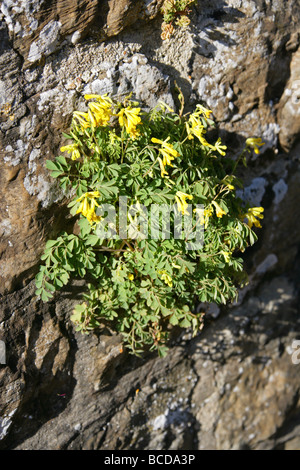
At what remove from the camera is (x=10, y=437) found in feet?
8.46

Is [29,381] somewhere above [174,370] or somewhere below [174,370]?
above

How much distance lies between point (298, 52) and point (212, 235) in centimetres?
140

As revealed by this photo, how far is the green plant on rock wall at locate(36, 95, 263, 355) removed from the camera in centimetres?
206

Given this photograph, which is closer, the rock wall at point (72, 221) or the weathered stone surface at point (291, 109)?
the rock wall at point (72, 221)

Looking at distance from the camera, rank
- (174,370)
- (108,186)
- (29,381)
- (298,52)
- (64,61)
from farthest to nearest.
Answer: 1. (174,370)
2. (298,52)
3. (29,381)
4. (64,61)
5. (108,186)

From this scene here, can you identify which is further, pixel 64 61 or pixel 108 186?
pixel 64 61

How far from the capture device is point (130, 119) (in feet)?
6.39

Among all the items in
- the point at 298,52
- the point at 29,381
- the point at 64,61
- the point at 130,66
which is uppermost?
the point at 64,61

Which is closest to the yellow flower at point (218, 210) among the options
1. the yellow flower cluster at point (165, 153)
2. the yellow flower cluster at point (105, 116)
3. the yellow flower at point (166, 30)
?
the yellow flower cluster at point (165, 153)

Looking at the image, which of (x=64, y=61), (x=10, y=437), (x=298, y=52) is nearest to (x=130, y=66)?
(x=64, y=61)

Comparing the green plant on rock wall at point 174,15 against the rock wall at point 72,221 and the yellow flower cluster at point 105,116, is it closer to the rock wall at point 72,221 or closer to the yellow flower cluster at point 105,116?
the rock wall at point 72,221

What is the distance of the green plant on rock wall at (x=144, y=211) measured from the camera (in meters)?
2.06

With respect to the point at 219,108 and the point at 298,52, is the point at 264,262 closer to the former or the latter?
the point at 219,108

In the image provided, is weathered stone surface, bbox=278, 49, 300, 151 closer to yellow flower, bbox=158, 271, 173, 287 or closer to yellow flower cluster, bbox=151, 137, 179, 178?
yellow flower cluster, bbox=151, 137, 179, 178
